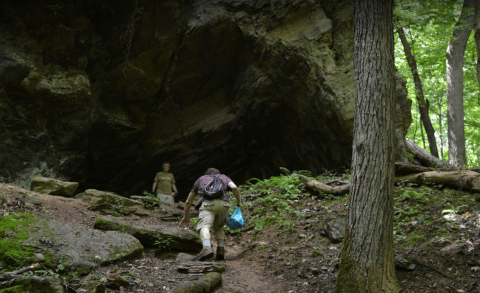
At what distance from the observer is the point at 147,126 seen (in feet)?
44.9

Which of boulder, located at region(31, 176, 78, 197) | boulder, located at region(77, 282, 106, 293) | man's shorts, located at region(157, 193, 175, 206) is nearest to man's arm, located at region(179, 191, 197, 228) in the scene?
boulder, located at region(77, 282, 106, 293)

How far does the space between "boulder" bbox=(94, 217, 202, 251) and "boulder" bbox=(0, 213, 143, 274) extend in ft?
1.68

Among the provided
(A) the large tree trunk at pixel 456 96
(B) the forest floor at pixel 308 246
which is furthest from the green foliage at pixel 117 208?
(A) the large tree trunk at pixel 456 96

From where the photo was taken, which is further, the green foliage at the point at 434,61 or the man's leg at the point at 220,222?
the green foliage at the point at 434,61

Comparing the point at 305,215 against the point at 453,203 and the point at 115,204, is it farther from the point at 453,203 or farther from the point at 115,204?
the point at 115,204

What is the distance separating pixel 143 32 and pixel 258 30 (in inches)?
166

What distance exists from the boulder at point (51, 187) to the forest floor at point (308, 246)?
30.2 inches

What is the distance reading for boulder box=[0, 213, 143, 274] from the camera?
4.38 m

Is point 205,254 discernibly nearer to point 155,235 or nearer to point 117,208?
point 155,235

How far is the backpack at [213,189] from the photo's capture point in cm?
646

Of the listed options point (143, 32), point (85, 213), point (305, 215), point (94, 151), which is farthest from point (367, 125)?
point (94, 151)

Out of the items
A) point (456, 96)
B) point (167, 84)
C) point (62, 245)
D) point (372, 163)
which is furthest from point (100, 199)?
point (456, 96)

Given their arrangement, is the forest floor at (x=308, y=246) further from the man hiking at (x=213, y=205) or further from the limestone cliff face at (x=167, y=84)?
the limestone cliff face at (x=167, y=84)

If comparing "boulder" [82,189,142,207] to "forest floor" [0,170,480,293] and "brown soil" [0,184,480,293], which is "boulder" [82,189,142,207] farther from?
"brown soil" [0,184,480,293]
